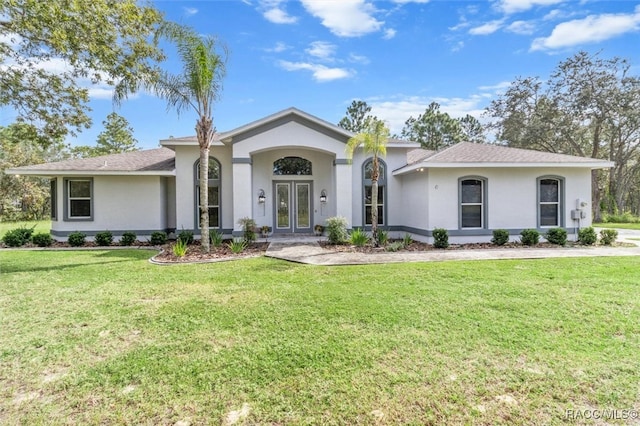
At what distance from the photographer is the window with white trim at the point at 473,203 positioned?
13109 mm

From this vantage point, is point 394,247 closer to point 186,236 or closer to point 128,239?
point 186,236

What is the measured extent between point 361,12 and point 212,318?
1165 centimetres

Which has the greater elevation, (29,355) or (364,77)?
(364,77)

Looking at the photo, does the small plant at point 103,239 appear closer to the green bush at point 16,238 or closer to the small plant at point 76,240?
the small plant at point 76,240

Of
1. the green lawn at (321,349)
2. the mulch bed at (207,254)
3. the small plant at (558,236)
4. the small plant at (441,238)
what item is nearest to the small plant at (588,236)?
the small plant at (558,236)

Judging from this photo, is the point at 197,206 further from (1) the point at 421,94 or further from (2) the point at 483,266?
(1) the point at 421,94

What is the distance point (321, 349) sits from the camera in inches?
161

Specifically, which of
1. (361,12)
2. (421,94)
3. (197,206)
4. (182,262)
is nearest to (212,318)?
(182,262)

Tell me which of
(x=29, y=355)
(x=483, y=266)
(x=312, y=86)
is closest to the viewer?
(x=29, y=355)

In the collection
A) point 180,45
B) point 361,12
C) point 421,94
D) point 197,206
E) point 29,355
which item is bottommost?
point 29,355

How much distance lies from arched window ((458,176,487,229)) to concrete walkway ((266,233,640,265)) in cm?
191

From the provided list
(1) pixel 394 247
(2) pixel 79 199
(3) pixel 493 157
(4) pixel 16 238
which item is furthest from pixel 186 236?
(3) pixel 493 157

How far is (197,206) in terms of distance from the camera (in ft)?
48.7

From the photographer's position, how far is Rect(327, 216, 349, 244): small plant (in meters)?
12.7
